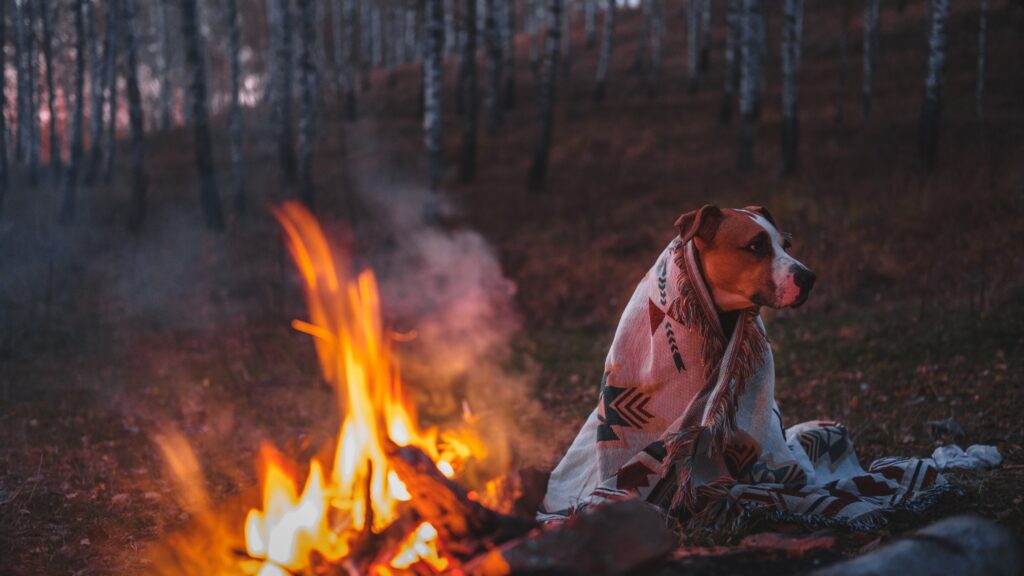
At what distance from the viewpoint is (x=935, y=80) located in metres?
16.8

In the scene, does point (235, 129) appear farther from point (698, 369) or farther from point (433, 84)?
point (698, 369)

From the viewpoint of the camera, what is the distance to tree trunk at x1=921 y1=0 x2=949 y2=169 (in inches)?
655

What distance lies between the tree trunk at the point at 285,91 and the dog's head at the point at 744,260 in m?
20.6

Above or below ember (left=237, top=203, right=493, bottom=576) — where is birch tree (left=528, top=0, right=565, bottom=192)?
above

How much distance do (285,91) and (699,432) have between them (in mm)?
21437

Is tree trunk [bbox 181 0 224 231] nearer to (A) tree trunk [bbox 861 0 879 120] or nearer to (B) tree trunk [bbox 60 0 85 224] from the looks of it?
(B) tree trunk [bbox 60 0 85 224]

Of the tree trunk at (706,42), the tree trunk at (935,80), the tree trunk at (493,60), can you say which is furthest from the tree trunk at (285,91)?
the tree trunk at (706,42)

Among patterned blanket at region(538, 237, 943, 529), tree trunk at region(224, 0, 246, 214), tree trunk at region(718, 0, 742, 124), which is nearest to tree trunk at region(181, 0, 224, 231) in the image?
tree trunk at region(224, 0, 246, 214)

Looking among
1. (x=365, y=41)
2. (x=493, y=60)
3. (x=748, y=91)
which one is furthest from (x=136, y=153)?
(x=365, y=41)

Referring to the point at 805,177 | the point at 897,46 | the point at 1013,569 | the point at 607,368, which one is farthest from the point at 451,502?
the point at 897,46

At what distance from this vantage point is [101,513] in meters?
5.71

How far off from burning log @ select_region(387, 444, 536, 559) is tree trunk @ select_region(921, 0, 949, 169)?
15.8m

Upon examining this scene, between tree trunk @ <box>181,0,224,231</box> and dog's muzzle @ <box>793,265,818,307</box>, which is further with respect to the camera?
tree trunk @ <box>181,0,224,231</box>

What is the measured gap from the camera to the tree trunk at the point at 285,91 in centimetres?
2297
